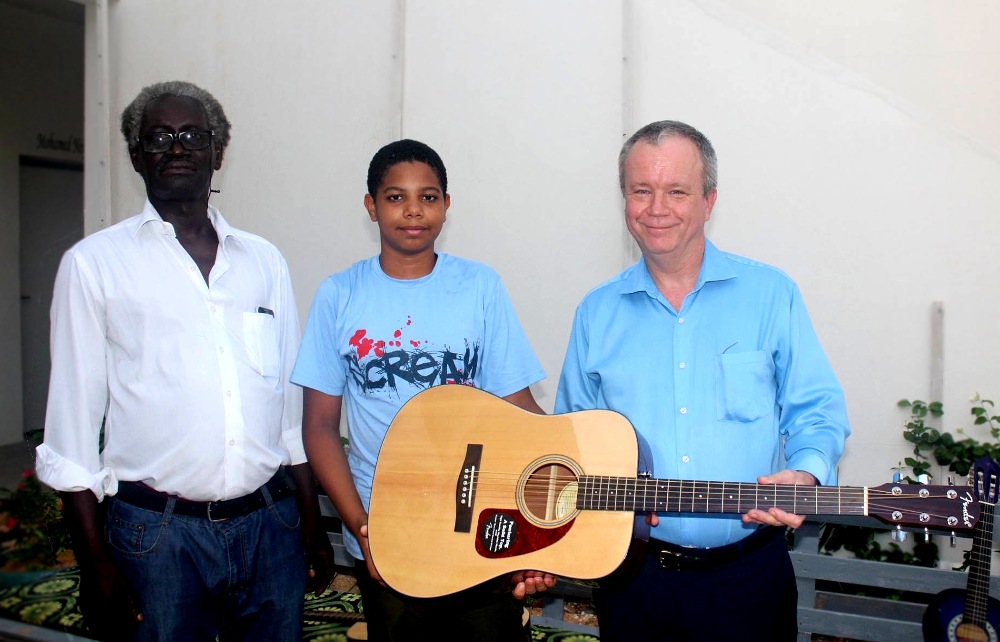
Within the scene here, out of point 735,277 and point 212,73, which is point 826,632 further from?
point 212,73

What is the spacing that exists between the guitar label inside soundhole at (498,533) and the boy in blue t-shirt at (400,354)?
0.18m

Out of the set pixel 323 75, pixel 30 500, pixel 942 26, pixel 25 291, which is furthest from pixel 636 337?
pixel 25 291

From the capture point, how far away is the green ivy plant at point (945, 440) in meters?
4.28

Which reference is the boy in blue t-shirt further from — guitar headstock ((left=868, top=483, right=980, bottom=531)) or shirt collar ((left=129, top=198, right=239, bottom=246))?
guitar headstock ((left=868, top=483, right=980, bottom=531))

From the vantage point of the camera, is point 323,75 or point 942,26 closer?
point 942,26

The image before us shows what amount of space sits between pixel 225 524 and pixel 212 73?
15.3ft

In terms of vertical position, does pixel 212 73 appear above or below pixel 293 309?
above

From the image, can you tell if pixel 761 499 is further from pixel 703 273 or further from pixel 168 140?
pixel 168 140

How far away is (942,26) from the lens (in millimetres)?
4379

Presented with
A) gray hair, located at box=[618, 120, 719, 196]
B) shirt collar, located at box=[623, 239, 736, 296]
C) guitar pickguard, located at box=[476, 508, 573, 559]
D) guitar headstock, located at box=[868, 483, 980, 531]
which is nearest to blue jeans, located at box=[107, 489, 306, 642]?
guitar pickguard, located at box=[476, 508, 573, 559]

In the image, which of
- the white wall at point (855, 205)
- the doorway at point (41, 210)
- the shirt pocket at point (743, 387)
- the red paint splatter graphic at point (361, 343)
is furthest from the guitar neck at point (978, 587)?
the doorway at point (41, 210)

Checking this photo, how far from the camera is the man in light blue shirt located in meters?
2.31

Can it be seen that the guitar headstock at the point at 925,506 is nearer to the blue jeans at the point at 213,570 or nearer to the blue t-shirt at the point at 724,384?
the blue t-shirt at the point at 724,384

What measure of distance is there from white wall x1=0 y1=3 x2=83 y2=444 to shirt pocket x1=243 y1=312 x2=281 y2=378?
691 cm
